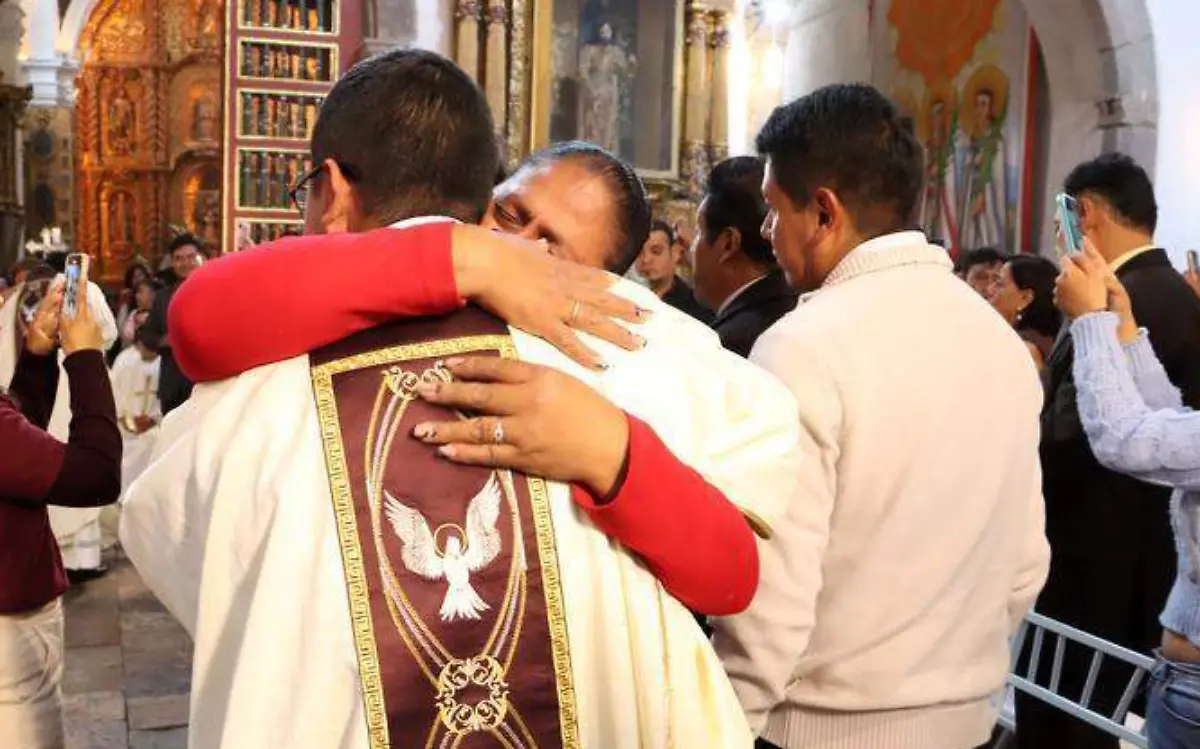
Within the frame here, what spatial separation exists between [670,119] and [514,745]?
38.2 feet

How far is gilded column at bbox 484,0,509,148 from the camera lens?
11406mm

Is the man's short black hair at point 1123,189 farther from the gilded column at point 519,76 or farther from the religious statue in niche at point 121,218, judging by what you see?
the religious statue in niche at point 121,218

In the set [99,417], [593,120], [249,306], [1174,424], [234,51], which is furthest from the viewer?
[593,120]

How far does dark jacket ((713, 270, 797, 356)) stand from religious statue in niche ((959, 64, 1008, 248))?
8172 mm

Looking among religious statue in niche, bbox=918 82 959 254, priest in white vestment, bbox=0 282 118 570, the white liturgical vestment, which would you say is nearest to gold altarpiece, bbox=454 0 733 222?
religious statue in niche, bbox=918 82 959 254

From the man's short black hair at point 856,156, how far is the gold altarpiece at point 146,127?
700 inches

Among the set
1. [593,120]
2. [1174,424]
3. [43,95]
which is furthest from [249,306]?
[43,95]

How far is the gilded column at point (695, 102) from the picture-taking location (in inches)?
488

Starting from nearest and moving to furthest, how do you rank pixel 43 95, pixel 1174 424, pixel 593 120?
1. pixel 1174 424
2. pixel 593 120
3. pixel 43 95

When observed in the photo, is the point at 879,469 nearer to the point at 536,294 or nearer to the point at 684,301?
the point at 536,294

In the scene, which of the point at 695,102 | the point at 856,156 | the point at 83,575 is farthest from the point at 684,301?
the point at 695,102

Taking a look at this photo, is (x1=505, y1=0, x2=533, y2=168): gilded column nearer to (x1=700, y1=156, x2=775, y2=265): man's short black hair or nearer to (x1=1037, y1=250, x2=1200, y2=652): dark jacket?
(x1=1037, y1=250, x2=1200, y2=652): dark jacket

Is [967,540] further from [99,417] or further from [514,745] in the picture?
[99,417]

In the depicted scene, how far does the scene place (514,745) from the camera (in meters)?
1.11
